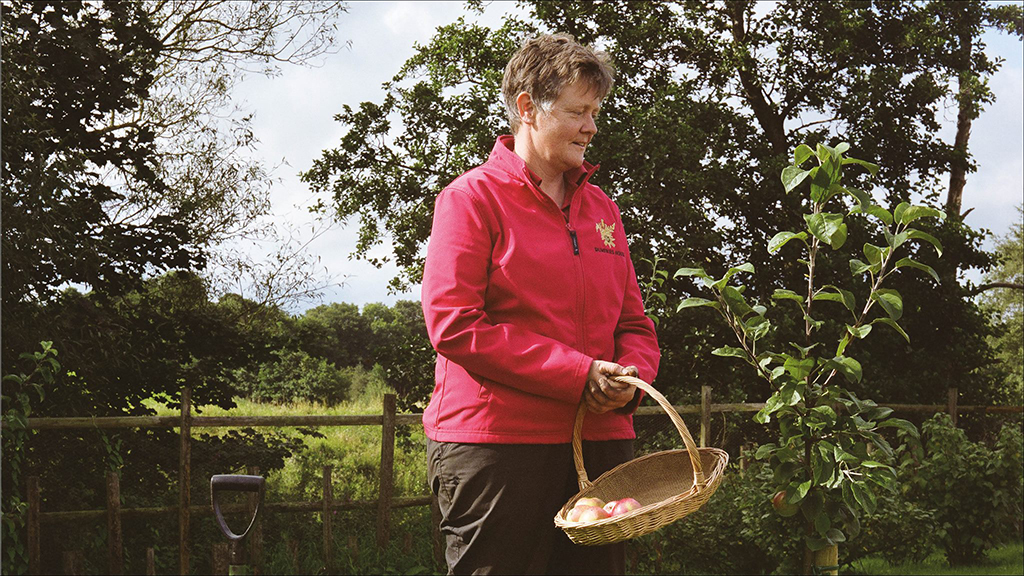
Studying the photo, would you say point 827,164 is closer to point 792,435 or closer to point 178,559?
point 792,435

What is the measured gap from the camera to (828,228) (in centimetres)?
265

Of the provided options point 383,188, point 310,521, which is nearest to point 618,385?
point 310,521

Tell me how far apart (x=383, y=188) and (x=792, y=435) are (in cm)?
713

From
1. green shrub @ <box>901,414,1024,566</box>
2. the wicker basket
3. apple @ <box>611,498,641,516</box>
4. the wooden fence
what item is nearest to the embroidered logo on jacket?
the wicker basket

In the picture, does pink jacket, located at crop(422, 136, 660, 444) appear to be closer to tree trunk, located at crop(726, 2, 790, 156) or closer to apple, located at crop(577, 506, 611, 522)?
apple, located at crop(577, 506, 611, 522)

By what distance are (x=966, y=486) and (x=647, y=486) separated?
527cm

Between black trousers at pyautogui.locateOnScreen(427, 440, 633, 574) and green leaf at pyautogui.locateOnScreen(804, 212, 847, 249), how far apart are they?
1.22m

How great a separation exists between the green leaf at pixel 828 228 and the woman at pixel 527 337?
0.90m

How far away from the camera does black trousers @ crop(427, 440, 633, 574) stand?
5.78 ft

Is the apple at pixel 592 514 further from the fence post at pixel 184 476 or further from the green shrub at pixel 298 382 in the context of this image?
the green shrub at pixel 298 382

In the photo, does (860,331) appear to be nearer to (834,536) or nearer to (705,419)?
(834,536)

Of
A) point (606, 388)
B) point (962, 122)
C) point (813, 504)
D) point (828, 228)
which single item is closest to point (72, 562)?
point (813, 504)

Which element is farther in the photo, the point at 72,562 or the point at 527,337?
the point at 72,562

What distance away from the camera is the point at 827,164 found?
8.98 feet
